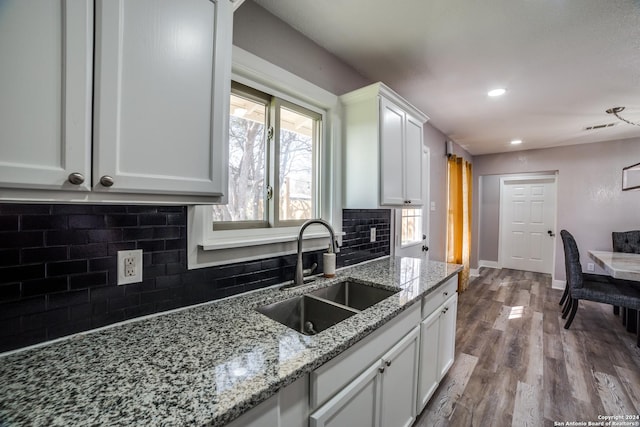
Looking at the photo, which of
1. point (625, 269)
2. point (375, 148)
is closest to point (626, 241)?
point (625, 269)

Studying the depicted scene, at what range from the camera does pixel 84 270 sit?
2.91 feet

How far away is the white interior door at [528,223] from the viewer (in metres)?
5.03

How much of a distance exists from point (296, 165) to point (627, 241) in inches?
191

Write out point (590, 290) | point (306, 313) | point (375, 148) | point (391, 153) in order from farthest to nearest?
point (590, 290), point (391, 153), point (375, 148), point (306, 313)

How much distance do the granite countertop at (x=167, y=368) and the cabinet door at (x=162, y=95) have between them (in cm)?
49

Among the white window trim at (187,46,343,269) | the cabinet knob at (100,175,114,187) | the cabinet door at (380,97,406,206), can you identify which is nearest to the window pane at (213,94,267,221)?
the white window trim at (187,46,343,269)

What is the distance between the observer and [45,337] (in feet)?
2.71

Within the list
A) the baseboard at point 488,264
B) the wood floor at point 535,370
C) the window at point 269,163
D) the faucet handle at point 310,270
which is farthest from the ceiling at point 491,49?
the baseboard at point 488,264

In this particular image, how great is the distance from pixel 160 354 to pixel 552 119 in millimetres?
4281

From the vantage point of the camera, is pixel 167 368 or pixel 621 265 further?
pixel 621 265

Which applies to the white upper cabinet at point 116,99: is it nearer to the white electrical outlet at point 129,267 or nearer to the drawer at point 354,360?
the white electrical outlet at point 129,267

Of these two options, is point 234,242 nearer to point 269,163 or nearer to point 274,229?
point 274,229

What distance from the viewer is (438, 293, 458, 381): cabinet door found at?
5.76ft

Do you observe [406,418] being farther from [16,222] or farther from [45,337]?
[16,222]
